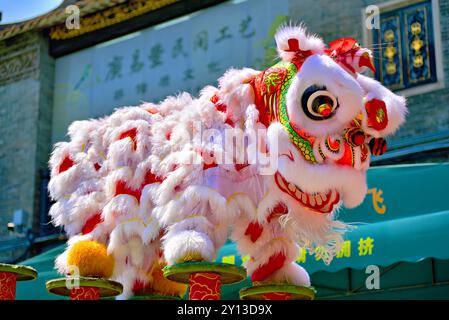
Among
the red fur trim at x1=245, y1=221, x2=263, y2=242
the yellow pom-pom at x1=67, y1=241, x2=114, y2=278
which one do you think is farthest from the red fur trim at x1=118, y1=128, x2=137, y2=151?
the red fur trim at x1=245, y1=221, x2=263, y2=242

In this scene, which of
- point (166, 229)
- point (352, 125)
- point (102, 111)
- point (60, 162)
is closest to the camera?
point (352, 125)

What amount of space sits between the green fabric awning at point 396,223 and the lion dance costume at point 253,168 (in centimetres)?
125

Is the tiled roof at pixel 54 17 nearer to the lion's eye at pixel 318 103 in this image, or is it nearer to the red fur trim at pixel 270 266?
the red fur trim at pixel 270 266

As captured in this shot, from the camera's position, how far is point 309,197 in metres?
3.32

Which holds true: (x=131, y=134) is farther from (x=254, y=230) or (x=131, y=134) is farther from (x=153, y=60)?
(x=153, y=60)

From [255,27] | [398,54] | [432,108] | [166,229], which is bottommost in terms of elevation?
[166,229]

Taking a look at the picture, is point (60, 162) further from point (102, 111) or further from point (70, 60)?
point (70, 60)

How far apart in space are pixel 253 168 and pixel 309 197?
0.29 meters

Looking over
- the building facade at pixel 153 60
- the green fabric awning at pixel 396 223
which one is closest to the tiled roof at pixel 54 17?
the building facade at pixel 153 60

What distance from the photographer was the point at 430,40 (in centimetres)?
635

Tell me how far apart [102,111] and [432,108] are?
3.60m

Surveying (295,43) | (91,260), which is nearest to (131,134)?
(91,260)

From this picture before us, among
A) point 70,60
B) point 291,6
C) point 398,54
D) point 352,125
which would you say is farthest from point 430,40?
point 70,60

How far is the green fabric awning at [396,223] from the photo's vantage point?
4.89 m
